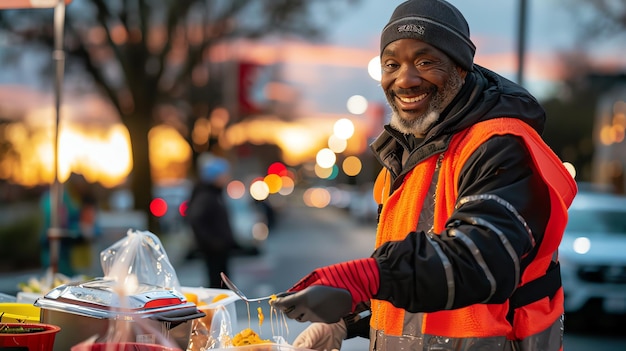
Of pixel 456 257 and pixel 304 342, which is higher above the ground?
pixel 456 257

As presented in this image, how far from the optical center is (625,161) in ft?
116

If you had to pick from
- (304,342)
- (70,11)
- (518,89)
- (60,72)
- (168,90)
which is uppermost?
(70,11)

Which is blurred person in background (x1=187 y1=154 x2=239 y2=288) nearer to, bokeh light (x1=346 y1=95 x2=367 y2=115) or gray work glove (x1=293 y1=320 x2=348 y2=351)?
gray work glove (x1=293 y1=320 x2=348 y2=351)

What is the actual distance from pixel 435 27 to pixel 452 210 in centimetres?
50

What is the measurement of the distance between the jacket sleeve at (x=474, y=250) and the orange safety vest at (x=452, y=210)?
0.31 feet

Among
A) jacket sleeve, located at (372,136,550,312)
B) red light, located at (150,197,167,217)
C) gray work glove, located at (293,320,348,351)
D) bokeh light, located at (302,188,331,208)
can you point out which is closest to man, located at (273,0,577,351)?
jacket sleeve, located at (372,136,550,312)

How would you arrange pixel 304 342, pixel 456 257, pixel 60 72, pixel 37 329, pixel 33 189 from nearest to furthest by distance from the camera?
1. pixel 456 257
2. pixel 37 329
3. pixel 304 342
4. pixel 60 72
5. pixel 33 189

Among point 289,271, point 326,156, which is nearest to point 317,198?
point 326,156

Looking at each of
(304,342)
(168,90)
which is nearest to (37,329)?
(304,342)

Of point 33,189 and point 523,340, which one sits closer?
point 523,340

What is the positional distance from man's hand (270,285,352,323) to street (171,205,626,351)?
3.48ft

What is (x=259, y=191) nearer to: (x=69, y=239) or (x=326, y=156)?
(x=69, y=239)

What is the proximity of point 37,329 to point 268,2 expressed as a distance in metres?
23.8

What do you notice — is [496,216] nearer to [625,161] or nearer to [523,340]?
[523,340]
